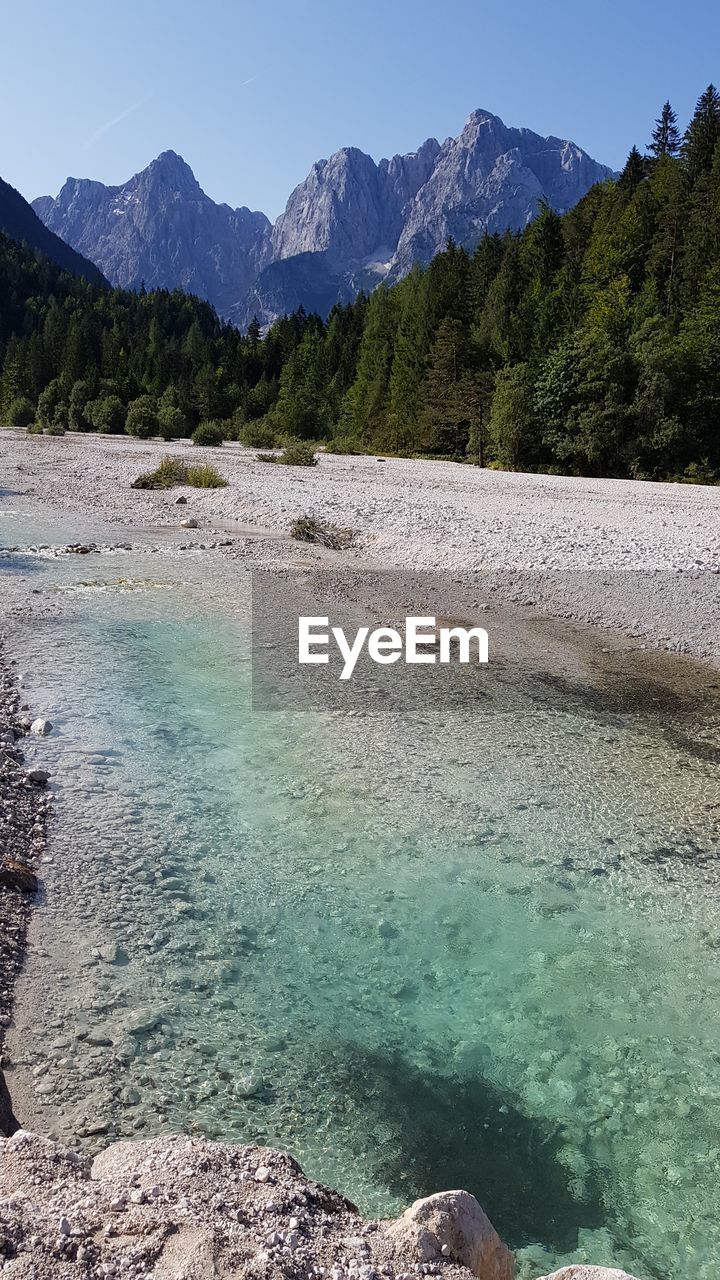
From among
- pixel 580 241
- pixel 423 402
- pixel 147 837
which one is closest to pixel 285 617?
pixel 147 837

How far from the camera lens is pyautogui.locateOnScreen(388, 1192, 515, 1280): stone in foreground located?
2.75 meters

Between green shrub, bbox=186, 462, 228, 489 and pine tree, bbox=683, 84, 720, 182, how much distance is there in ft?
195

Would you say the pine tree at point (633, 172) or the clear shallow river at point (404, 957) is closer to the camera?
the clear shallow river at point (404, 957)

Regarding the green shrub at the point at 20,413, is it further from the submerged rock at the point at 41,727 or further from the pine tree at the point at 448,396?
the submerged rock at the point at 41,727

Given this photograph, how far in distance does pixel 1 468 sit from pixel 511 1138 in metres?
42.9

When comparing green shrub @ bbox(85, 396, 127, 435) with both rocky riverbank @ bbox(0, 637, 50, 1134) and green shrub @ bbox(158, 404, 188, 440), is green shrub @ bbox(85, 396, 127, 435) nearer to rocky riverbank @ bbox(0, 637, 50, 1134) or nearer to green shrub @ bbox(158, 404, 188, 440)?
green shrub @ bbox(158, 404, 188, 440)

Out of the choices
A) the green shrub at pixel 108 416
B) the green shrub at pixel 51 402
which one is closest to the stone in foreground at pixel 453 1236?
the green shrub at pixel 108 416

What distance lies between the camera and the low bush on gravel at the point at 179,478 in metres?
32.3

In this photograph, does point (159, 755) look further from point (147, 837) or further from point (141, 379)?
point (141, 379)

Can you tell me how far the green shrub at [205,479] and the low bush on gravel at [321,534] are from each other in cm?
1015

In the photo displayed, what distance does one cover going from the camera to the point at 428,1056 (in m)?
4.66

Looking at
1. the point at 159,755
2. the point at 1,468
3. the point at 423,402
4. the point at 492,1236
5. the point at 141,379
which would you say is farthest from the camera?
the point at 141,379

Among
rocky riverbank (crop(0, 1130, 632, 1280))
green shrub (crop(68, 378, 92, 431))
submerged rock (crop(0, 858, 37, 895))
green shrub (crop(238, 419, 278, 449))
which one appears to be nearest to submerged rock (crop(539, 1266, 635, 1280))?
rocky riverbank (crop(0, 1130, 632, 1280))

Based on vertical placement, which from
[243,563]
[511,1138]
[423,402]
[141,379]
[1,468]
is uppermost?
[141,379]
